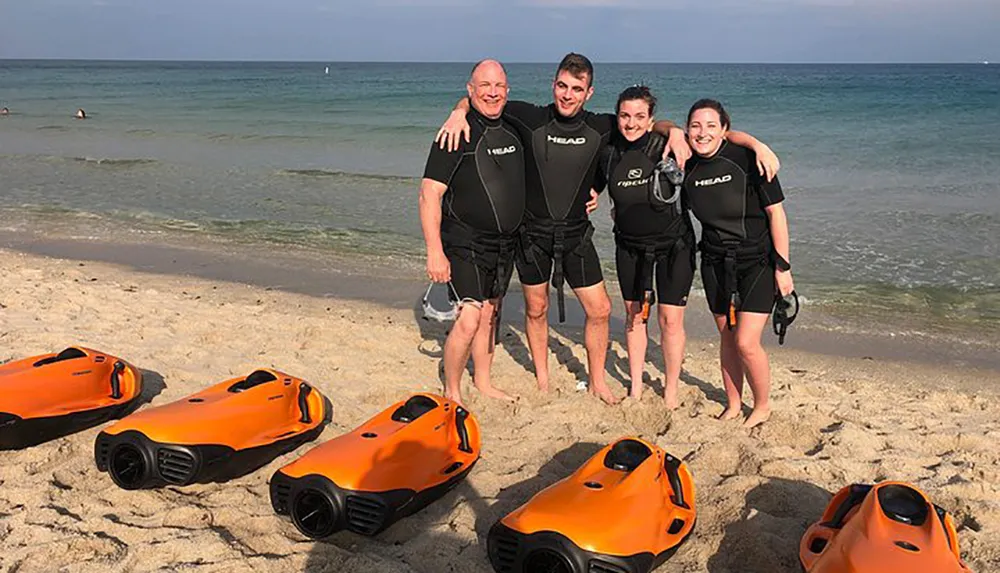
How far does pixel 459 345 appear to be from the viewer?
5.11 m

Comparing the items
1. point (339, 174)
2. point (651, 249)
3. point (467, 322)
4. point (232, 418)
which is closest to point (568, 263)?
point (651, 249)

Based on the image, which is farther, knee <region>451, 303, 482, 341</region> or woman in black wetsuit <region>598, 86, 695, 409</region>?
knee <region>451, 303, 482, 341</region>

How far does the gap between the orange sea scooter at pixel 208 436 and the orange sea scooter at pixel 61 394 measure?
2.00ft

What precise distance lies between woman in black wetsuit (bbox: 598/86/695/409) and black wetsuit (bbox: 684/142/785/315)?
20cm

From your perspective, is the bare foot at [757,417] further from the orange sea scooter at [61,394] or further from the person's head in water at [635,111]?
the orange sea scooter at [61,394]

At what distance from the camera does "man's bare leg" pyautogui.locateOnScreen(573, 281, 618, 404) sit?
17.2 feet

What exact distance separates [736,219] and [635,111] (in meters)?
0.91

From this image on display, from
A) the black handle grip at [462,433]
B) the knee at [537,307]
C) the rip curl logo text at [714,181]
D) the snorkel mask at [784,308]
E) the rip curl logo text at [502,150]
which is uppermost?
the rip curl logo text at [502,150]

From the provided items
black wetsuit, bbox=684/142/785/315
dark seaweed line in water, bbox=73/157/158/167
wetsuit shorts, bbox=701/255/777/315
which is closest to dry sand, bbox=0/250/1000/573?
wetsuit shorts, bbox=701/255/777/315

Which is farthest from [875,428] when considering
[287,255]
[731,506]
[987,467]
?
[287,255]

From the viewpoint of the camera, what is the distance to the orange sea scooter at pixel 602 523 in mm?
3043

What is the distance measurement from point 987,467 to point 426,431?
3245 mm

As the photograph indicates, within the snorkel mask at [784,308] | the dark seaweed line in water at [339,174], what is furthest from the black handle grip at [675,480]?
the dark seaweed line in water at [339,174]

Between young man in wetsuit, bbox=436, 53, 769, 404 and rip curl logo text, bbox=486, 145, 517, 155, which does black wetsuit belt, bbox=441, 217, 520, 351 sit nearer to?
young man in wetsuit, bbox=436, 53, 769, 404
